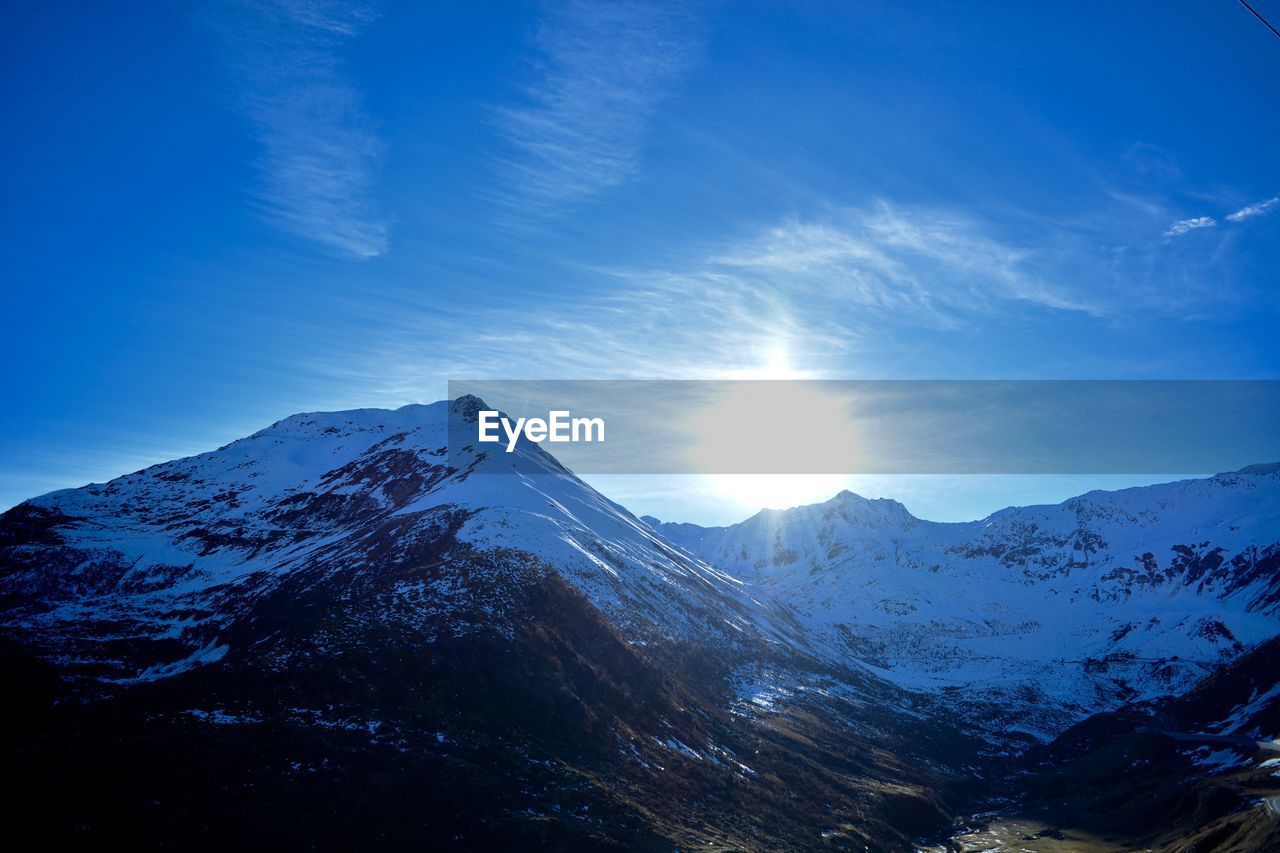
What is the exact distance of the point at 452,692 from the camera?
61406 millimetres

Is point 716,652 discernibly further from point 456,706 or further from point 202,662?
point 202,662

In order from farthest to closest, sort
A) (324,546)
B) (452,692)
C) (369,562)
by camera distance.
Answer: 1. (324,546)
2. (369,562)
3. (452,692)

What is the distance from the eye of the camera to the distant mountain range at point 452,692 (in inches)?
1750

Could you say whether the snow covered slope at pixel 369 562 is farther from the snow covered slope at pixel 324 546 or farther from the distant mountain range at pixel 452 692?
the distant mountain range at pixel 452 692

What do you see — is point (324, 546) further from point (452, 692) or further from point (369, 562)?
point (452, 692)

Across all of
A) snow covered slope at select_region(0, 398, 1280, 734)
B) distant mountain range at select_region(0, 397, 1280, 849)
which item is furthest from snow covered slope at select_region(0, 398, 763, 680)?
distant mountain range at select_region(0, 397, 1280, 849)

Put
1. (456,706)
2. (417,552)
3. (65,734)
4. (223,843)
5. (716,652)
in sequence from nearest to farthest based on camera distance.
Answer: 1. (223,843)
2. (65,734)
3. (456,706)
4. (417,552)
5. (716,652)

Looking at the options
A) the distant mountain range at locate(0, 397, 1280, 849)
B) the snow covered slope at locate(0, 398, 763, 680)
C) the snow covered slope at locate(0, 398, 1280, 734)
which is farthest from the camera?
the snow covered slope at locate(0, 398, 763, 680)

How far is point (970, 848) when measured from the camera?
7700cm

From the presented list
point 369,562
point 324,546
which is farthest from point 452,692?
point 324,546

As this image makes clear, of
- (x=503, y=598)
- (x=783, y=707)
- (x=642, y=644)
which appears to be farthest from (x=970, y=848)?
(x=503, y=598)

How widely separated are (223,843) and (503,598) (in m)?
42.2

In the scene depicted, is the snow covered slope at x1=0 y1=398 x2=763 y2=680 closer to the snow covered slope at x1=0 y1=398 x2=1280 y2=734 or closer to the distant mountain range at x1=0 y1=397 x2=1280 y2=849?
the snow covered slope at x1=0 y1=398 x2=1280 y2=734

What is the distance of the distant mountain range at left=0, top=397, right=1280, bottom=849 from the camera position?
44438 millimetres
